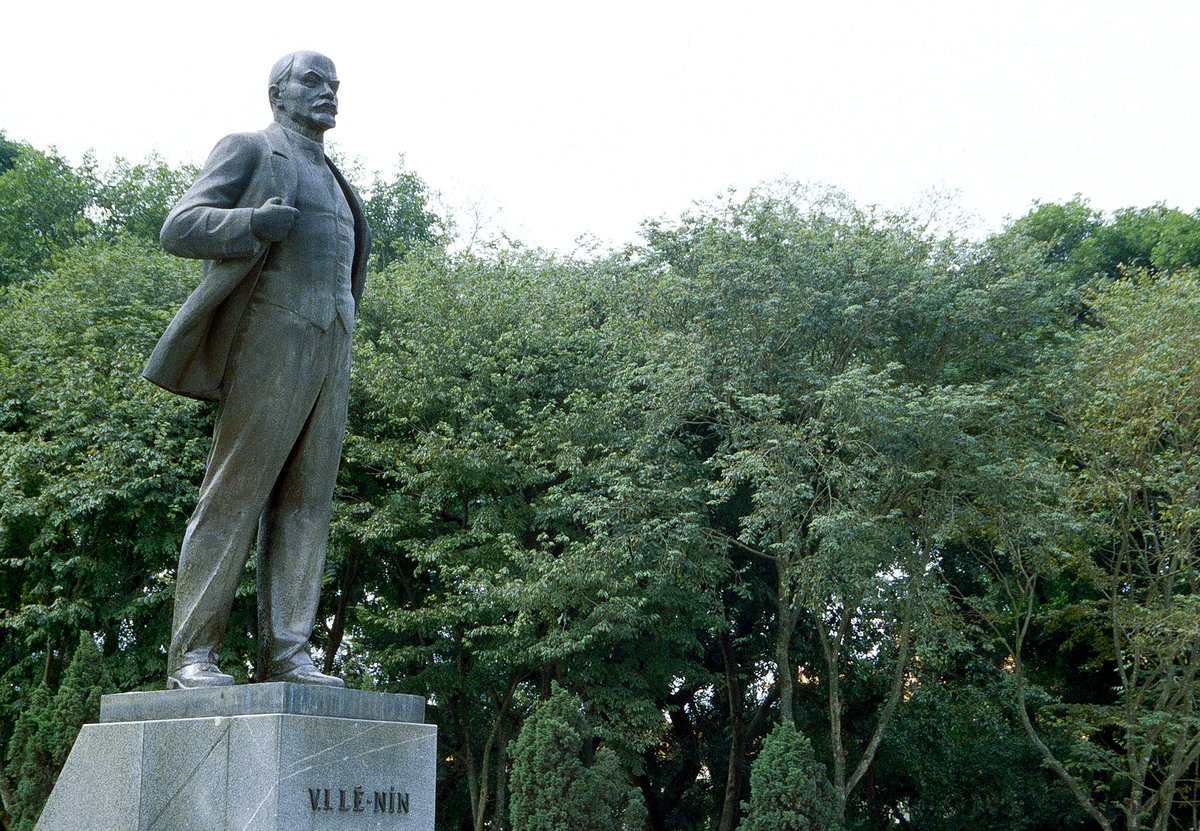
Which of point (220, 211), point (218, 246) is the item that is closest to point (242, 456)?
point (218, 246)

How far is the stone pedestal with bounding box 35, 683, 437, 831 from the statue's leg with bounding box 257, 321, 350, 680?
44 centimetres

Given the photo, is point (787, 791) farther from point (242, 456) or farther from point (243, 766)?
point (243, 766)

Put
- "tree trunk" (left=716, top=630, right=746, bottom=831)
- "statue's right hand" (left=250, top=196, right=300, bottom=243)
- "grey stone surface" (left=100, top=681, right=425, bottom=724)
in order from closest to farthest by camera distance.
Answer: "grey stone surface" (left=100, top=681, right=425, bottom=724) → "statue's right hand" (left=250, top=196, right=300, bottom=243) → "tree trunk" (left=716, top=630, right=746, bottom=831)

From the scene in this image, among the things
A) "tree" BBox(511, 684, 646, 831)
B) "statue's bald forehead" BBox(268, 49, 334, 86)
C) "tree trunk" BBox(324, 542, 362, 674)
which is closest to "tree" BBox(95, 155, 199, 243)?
"tree trunk" BBox(324, 542, 362, 674)

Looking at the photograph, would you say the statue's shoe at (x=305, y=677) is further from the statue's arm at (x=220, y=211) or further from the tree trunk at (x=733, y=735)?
the tree trunk at (x=733, y=735)

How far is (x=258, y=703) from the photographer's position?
3961mm

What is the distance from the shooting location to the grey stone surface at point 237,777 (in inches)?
152

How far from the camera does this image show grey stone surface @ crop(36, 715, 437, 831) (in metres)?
3.85

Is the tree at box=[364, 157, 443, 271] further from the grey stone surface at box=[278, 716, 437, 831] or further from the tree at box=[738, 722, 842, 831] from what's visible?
the grey stone surface at box=[278, 716, 437, 831]

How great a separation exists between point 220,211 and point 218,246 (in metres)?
0.13

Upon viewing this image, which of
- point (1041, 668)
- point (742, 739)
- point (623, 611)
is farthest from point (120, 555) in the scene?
point (1041, 668)

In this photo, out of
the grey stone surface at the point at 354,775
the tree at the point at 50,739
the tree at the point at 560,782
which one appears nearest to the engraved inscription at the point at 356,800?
the grey stone surface at the point at 354,775

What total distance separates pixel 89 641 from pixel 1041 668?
16.8m

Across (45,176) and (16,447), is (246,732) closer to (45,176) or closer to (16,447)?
(16,447)
